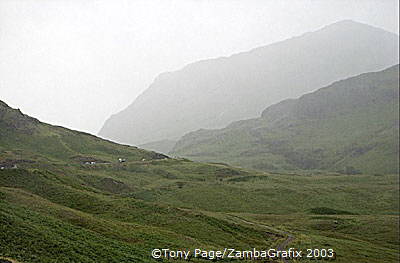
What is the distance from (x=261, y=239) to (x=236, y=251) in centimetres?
1508

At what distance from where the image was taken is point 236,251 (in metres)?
55.3

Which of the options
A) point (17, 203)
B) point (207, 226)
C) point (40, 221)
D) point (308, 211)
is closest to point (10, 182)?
point (17, 203)

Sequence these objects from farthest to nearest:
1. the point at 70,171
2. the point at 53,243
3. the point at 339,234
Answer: the point at 70,171
the point at 339,234
the point at 53,243

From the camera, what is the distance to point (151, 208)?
72.5 m

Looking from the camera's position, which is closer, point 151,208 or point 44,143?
point 151,208

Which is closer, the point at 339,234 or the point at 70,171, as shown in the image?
the point at 339,234

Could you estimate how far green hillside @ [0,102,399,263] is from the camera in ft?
132

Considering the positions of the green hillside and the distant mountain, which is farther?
the distant mountain

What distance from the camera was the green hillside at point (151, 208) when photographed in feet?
132

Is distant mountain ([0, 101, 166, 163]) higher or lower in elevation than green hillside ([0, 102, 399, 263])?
higher

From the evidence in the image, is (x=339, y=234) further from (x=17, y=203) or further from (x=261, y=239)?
(x=17, y=203)

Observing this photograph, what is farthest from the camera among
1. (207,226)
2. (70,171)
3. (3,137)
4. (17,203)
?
(3,137)

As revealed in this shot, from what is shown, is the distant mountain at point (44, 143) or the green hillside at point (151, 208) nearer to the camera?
the green hillside at point (151, 208)

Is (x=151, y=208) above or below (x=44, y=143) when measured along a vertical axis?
below
